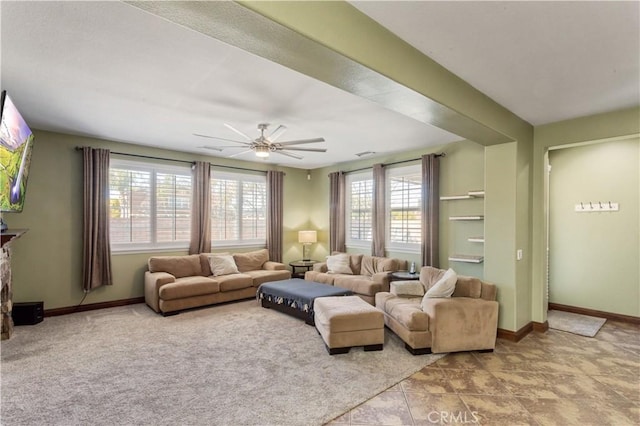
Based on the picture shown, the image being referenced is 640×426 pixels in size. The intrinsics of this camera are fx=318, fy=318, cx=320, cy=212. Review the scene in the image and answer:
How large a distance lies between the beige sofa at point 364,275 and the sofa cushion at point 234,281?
113 cm

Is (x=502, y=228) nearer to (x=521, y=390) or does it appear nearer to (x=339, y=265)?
(x=521, y=390)

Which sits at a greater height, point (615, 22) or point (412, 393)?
point (615, 22)

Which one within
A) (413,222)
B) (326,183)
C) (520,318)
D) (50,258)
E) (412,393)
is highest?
(326,183)

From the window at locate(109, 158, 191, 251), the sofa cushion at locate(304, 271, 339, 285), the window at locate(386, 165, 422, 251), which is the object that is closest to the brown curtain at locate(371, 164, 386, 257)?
the window at locate(386, 165, 422, 251)

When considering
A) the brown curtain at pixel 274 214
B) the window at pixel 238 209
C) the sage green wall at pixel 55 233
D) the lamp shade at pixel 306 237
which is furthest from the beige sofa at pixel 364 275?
the sage green wall at pixel 55 233

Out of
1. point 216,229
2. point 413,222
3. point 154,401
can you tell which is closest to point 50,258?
point 216,229

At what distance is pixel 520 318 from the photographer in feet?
12.7

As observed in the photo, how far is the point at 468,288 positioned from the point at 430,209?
176cm

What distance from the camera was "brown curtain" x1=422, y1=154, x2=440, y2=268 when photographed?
5.23 m

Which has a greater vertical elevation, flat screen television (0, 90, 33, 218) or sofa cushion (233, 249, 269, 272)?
flat screen television (0, 90, 33, 218)

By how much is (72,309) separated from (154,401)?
3394 mm

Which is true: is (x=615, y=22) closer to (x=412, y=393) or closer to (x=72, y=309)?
(x=412, y=393)

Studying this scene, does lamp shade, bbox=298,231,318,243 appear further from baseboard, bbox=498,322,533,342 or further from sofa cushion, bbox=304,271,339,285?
baseboard, bbox=498,322,533,342

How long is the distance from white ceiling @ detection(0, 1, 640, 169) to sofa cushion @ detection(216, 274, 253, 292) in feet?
8.24
